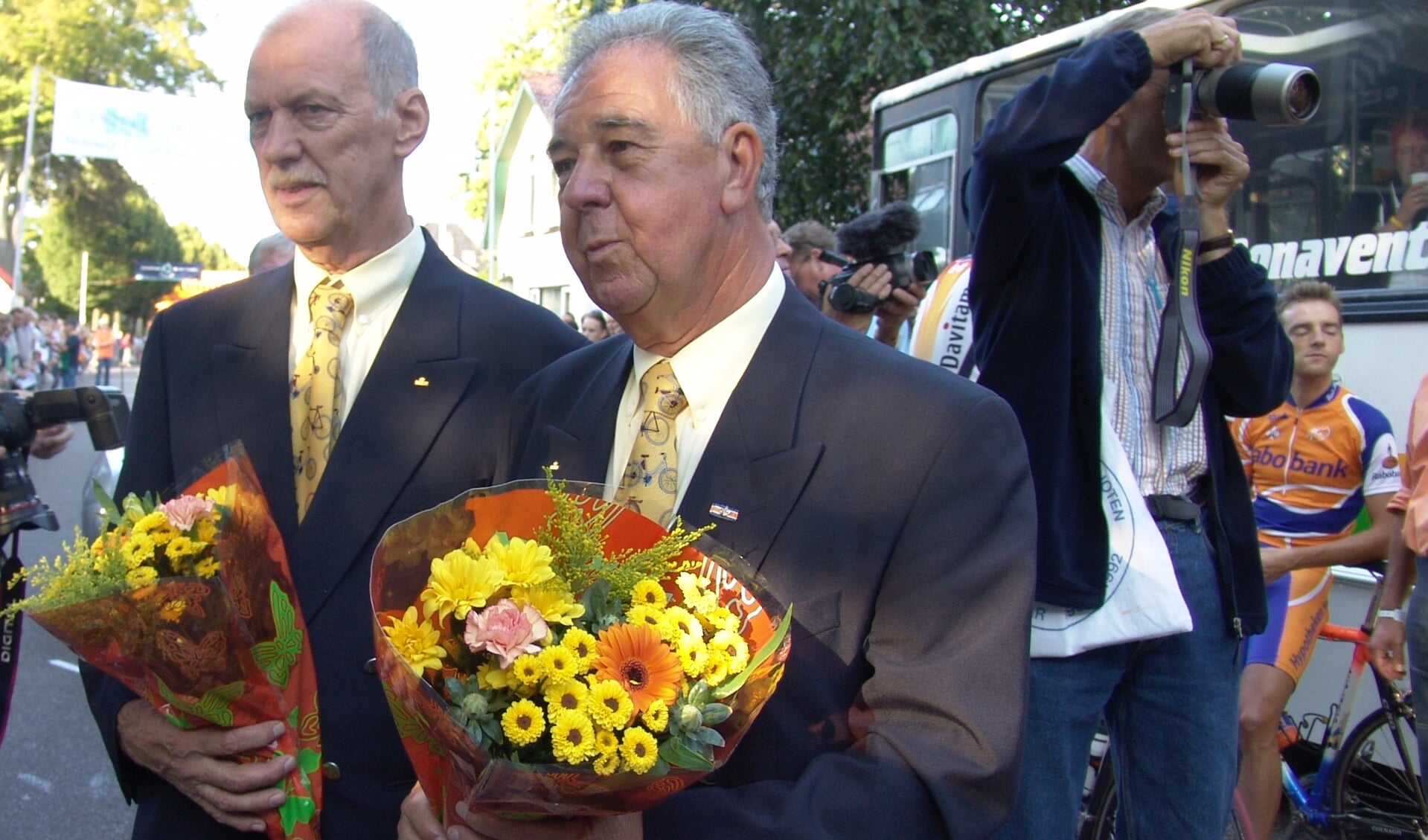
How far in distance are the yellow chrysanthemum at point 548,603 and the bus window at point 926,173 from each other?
18.5ft

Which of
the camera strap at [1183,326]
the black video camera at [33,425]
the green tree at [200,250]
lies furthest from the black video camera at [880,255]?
the green tree at [200,250]

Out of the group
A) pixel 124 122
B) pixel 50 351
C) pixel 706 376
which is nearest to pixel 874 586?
pixel 706 376

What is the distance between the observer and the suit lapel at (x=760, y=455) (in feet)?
5.35

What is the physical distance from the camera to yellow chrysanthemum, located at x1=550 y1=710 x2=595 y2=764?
46.7 inches

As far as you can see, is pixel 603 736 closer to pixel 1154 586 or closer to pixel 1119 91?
pixel 1154 586

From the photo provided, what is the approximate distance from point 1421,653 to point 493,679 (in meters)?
3.14

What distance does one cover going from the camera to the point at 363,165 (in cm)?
231

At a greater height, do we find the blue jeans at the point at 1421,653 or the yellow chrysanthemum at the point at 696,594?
the yellow chrysanthemum at the point at 696,594

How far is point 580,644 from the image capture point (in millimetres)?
1266

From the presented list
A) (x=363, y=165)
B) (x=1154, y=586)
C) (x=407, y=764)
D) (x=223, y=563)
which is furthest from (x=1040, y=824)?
(x=363, y=165)

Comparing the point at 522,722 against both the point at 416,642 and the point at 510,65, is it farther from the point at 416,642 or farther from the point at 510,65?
the point at 510,65

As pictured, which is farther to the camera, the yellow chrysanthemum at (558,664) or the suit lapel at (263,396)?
the suit lapel at (263,396)

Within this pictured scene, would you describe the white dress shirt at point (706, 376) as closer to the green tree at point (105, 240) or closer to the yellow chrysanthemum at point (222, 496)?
the yellow chrysanthemum at point (222, 496)

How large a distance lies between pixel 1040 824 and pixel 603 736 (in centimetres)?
144
